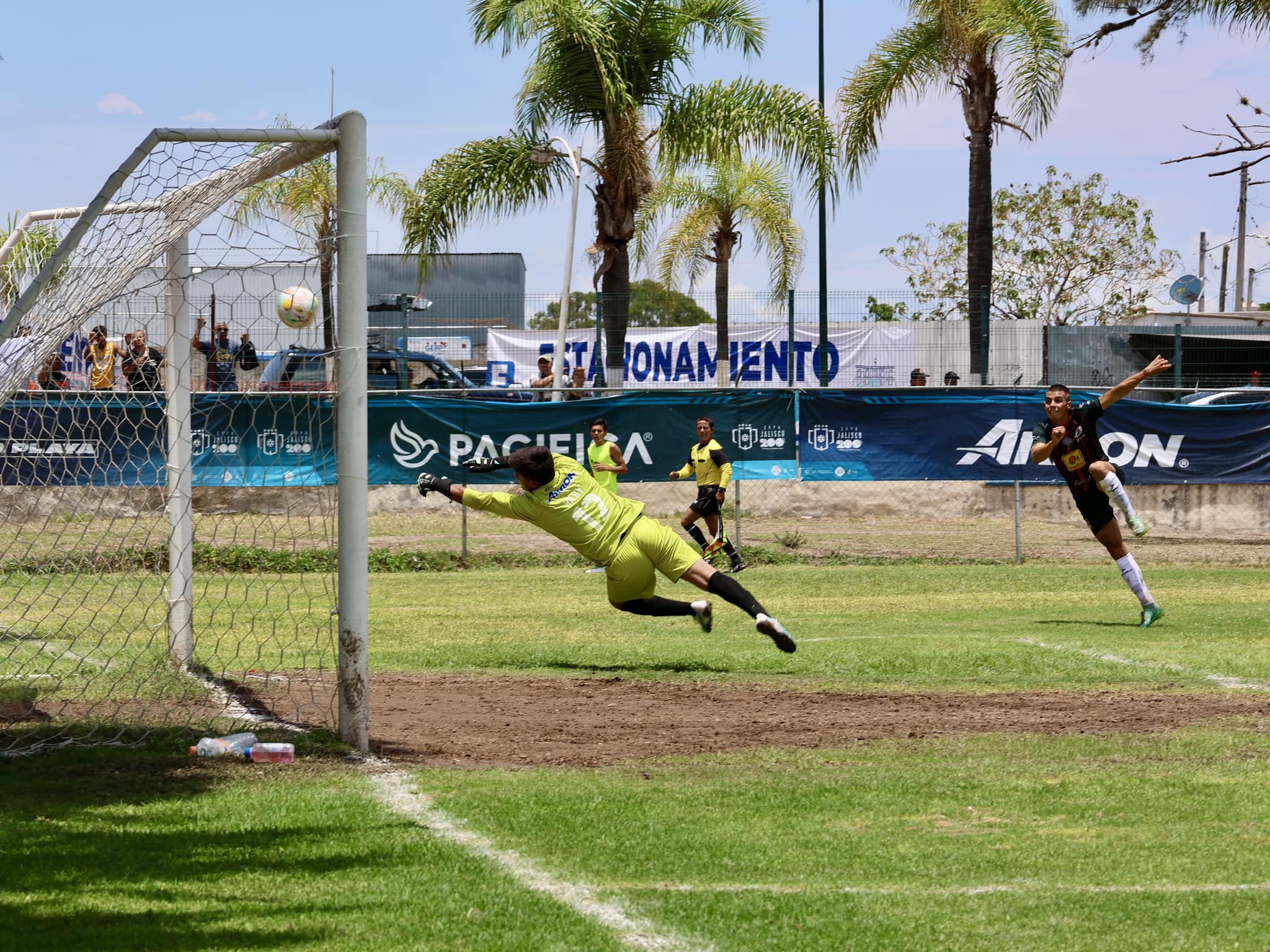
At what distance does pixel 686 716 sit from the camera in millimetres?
8578

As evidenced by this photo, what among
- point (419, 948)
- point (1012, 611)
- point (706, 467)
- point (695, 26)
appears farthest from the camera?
point (695, 26)

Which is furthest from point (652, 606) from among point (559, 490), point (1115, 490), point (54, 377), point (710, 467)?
point (710, 467)

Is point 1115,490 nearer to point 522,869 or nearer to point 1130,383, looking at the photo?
point 1130,383

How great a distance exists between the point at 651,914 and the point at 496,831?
131 centimetres

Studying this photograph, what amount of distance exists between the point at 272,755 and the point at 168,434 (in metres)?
3.49

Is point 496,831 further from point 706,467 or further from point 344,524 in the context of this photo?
point 706,467

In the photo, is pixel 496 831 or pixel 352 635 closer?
pixel 496 831

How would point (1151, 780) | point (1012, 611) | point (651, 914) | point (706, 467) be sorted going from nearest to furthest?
1. point (651, 914)
2. point (1151, 780)
3. point (1012, 611)
4. point (706, 467)

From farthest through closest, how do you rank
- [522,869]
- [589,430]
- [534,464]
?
1. [589,430]
2. [534,464]
3. [522,869]

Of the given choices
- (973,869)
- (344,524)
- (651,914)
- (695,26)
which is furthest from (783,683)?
(695,26)

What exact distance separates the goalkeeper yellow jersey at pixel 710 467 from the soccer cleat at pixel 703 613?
27.2ft

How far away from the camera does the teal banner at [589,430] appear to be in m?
19.0

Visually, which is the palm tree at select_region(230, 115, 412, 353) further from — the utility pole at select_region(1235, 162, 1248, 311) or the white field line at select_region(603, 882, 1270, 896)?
the utility pole at select_region(1235, 162, 1248, 311)

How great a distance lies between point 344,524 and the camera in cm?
→ 741
